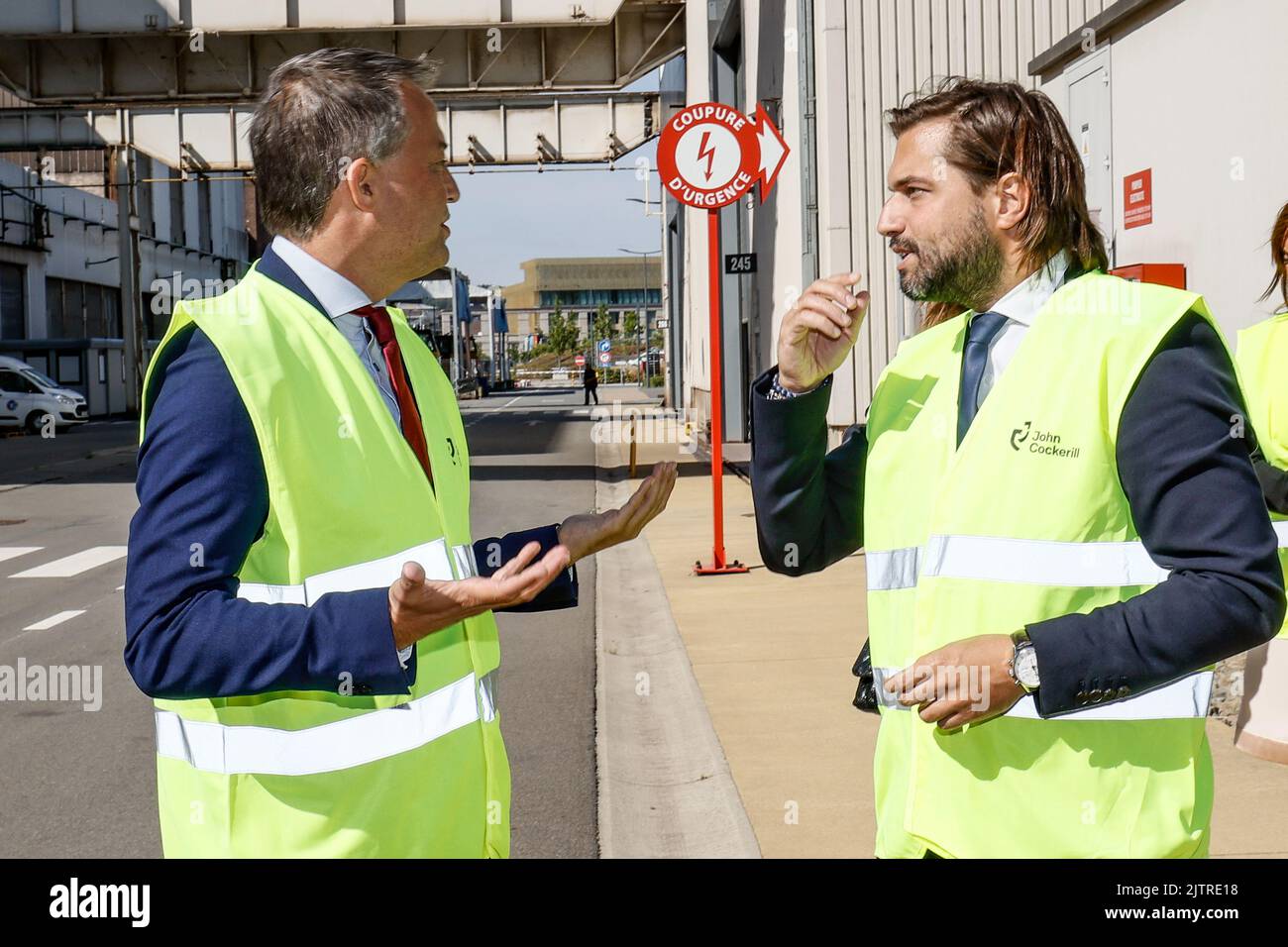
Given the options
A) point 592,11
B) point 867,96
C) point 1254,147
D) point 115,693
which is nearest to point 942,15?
point 867,96

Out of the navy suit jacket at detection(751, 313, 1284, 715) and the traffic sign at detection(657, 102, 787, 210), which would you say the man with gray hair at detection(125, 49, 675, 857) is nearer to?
the navy suit jacket at detection(751, 313, 1284, 715)

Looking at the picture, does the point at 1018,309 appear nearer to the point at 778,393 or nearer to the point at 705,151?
the point at 778,393

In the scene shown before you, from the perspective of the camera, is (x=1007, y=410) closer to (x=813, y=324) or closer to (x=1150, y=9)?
(x=813, y=324)

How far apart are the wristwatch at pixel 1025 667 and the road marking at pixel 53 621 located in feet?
31.6

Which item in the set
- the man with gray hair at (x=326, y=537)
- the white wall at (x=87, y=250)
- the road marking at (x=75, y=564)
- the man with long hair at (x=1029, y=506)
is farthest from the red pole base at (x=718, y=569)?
the white wall at (x=87, y=250)

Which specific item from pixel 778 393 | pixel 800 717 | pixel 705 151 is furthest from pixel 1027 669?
pixel 705 151

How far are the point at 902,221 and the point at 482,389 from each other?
80343 mm

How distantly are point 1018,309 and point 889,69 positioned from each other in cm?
1173

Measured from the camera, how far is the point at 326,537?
2104mm

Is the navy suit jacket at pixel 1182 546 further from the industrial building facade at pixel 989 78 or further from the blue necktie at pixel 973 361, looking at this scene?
the industrial building facade at pixel 989 78

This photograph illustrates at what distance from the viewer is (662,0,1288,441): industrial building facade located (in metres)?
6.76

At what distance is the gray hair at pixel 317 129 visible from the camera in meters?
2.32

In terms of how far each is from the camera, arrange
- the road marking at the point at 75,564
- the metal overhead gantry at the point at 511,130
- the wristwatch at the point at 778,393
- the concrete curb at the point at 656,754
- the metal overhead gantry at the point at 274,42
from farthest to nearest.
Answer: the metal overhead gantry at the point at 511,130 < the metal overhead gantry at the point at 274,42 < the road marking at the point at 75,564 < the concrete curb at the point at 656,754 < the wristwatch at the point at 778,393
